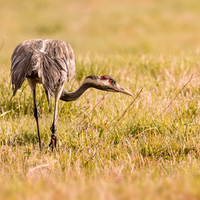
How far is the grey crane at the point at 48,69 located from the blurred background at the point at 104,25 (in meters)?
7.78

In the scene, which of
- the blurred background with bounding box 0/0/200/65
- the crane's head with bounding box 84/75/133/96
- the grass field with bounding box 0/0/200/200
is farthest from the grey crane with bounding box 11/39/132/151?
the blurred background with bounding box 0/0/200/65

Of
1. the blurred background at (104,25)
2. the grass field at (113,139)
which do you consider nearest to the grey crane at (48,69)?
the grass field at (113,139)

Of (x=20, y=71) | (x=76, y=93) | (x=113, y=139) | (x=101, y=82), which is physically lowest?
(x=113, y=139)

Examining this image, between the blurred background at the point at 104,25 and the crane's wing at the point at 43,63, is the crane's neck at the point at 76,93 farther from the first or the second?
the blurred background at the point at 104,25

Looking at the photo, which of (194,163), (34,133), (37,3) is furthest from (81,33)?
(194,163)

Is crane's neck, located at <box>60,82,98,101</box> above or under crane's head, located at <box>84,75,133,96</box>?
under

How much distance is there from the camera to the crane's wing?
3500mm

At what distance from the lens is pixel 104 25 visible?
16531mm

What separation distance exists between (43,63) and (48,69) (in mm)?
84

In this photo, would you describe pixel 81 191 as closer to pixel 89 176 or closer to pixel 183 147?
pixel 89 176

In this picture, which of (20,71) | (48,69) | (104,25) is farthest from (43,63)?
(104,25)

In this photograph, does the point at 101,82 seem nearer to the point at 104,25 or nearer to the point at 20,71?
the point at 20,71

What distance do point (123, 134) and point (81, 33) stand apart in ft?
42.6

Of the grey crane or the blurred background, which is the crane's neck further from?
the blurred background
